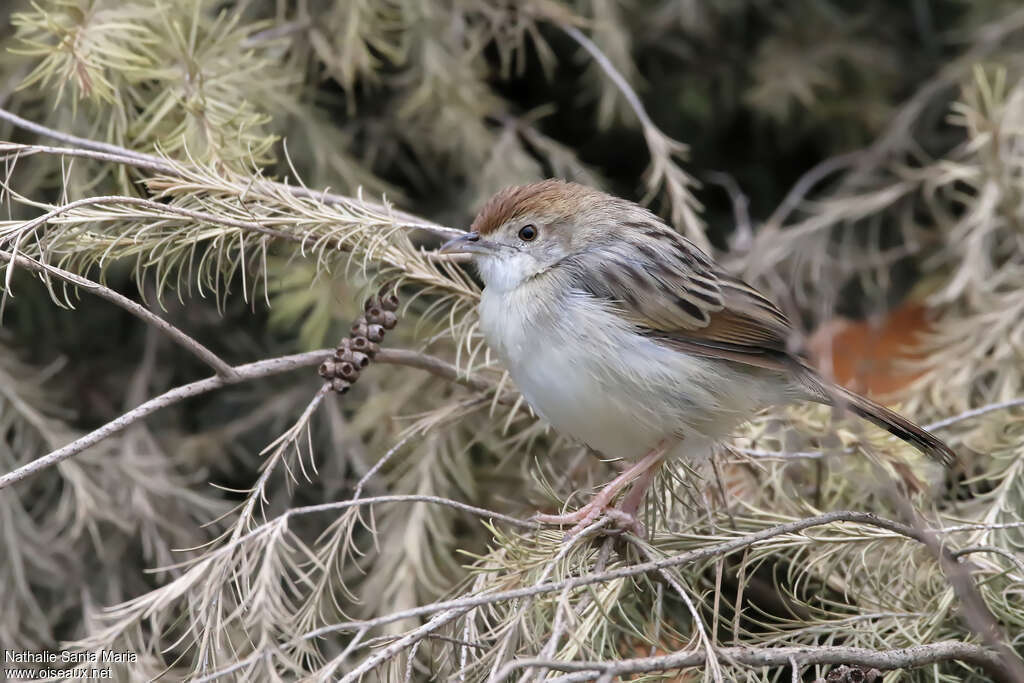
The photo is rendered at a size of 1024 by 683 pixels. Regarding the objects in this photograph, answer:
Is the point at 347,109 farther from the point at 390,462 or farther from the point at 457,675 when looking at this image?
the point at 457,675

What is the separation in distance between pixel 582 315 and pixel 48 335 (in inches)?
68.0

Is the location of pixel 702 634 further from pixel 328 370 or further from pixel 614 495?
pixel 328 370

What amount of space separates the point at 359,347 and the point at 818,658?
113cm

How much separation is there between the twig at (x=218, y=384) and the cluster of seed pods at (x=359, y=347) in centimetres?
8

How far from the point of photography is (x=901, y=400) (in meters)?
3.21

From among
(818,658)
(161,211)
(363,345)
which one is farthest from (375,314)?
(818,658)

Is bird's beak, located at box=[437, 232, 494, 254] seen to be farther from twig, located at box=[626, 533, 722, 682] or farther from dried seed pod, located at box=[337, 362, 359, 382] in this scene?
twig, located at box=[626, 533, 722, 682]

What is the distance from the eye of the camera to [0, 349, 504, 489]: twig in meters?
1.92

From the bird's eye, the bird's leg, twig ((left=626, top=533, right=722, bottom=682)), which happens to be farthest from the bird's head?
twig ((left=626, top=533, right=722, bottom=682))

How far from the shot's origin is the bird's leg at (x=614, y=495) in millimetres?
2287

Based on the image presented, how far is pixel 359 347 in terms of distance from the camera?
7.61ft

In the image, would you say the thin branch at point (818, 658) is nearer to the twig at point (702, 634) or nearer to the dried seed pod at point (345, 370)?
the twig at point (702, 634)

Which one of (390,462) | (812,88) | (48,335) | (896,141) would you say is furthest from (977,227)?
(48,335)

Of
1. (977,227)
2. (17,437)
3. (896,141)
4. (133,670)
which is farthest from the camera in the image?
(896,141)
